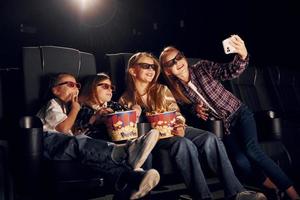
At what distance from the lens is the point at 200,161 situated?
2.06 m

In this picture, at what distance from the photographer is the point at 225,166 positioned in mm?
1933

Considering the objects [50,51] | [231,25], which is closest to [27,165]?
[50,51]

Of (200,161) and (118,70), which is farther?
(118,70)

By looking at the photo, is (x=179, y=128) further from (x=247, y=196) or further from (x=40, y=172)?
(x=40, y=172)

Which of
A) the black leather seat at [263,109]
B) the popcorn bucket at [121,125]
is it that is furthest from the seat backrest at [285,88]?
the popcorn bucket at [121,125]

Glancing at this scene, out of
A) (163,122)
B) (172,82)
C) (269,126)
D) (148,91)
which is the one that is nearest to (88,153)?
(163,122)

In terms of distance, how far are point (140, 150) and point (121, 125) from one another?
0.19m

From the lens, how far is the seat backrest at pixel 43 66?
7.25ft

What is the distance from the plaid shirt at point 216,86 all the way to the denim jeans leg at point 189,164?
57 centimetres

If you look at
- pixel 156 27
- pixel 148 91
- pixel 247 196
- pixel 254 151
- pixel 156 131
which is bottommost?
pixel 247 196

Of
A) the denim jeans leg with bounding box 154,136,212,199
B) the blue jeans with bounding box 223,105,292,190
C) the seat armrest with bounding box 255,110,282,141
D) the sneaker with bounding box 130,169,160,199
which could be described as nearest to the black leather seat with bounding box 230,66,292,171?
the seat armrest with bounding box 255,110,282,141

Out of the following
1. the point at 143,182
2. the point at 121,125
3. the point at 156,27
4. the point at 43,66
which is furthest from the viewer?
the point at 156,27

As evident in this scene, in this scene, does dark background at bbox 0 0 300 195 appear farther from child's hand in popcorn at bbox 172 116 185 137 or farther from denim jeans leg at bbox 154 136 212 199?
denim jeans leg at bbox 154 136 212 199

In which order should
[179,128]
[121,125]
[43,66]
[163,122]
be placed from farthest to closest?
[43,66], [179,128], [163,122], [121,125]
